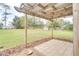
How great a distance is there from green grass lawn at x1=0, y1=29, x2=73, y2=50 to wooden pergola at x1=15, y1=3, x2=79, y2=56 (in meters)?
0.11

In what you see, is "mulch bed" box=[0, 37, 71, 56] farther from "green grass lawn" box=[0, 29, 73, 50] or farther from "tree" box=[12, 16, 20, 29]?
"tree" box=[12, 16, 20, 29]

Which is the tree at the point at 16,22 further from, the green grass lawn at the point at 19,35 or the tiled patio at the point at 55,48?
the tiled patio at the point at 55,48

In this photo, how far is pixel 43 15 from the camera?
156 cm

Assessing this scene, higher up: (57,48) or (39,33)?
(39,33)

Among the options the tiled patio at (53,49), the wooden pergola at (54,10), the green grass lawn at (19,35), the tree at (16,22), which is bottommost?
the tiled patio at (53,49)

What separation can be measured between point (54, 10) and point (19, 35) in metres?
0.50

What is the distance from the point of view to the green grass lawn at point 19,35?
5.01 feet

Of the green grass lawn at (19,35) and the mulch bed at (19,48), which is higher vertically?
the green grass lawn at (19,35)

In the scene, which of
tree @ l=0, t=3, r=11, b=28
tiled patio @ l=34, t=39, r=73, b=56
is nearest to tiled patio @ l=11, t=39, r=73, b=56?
tiled patio @ l=34, t=39, r=73, b=56

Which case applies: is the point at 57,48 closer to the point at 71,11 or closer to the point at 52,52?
the point at 52,52

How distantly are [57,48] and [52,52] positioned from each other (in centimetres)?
7

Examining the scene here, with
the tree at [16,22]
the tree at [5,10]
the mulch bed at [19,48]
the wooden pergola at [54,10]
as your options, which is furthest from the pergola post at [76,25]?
the tree at [5,10]

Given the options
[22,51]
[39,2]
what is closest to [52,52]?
[22,51]

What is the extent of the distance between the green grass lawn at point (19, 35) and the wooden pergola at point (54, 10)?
0.11 m
